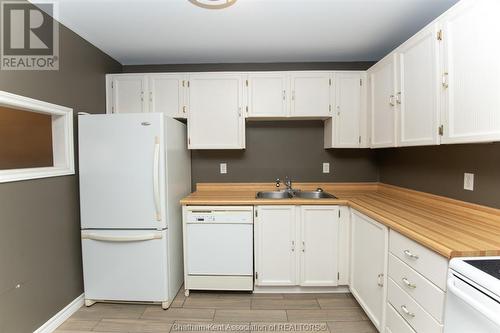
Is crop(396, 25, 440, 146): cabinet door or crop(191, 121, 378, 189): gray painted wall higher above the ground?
crop(396, 25, 440, 146): cabinet door

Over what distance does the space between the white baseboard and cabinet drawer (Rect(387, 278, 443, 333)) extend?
8.25ft

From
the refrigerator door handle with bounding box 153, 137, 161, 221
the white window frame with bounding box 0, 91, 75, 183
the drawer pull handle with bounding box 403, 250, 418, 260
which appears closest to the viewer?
the drawer pull handle with bounding box 403, 250, 418, 260

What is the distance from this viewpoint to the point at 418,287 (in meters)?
1.28

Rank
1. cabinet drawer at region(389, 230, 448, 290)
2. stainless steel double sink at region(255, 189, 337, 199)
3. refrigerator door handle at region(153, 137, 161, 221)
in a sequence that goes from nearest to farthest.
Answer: cabinet drawer at region(389, 230, 448, 290) < refrigerator door handle at region(153, 137, 161, 221) < stainless steel double sink at region(255, 189, 337, 199)

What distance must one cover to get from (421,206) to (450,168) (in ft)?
1.21

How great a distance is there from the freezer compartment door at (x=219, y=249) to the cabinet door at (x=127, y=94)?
1426mm

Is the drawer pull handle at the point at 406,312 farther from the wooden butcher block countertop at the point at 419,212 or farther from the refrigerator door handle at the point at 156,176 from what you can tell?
the refrigerator door handle at the point at 156,176

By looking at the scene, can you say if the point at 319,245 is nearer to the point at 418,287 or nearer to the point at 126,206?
the point at 418,287

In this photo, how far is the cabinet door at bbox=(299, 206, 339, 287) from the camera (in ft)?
7.40

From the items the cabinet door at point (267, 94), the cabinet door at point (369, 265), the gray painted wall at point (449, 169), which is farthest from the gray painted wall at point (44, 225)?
the gray painted wall at point (449, 169)

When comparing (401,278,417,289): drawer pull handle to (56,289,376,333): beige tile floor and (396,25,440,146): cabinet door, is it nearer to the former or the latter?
(56,289,376,333): beige tile floor

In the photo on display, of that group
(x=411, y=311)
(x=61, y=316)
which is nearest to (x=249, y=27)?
(x=411, y=311)

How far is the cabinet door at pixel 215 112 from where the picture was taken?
8.30ft

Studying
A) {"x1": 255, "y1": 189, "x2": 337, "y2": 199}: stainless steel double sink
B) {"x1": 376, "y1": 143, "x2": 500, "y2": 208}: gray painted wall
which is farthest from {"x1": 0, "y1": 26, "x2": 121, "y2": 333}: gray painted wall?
{"x1": 376, "y1": 143, "x2": 500, "y2": 208}: gray painted wall
